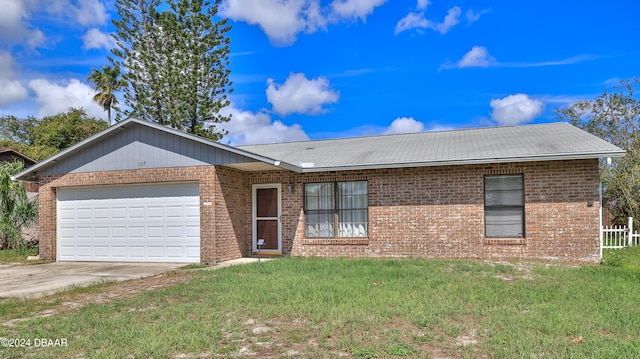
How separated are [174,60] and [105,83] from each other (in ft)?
16.0

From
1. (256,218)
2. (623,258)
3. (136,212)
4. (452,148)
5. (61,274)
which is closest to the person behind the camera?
(623,258)

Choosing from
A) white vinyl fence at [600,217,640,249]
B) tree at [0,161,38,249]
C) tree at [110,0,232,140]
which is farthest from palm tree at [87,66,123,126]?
white vinyl fence at [600,217,640,249]

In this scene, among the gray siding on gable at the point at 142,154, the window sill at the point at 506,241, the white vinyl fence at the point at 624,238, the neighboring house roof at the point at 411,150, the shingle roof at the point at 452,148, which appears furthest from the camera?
the white vinyl fence at the point at 624,238

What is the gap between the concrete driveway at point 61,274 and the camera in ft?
29.2

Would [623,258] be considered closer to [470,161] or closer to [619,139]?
[470,161]

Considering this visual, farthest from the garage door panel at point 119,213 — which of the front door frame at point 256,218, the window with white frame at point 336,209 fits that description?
the window with white frame at point 336,209

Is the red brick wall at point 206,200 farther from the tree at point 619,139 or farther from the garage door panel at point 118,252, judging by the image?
the tree at point 619,139

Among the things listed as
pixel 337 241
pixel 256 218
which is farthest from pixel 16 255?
pixel 337 241

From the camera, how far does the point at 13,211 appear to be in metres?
16.3

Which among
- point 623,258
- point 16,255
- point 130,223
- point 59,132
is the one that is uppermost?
point 59,132

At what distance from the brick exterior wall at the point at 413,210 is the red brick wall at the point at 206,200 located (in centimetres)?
3

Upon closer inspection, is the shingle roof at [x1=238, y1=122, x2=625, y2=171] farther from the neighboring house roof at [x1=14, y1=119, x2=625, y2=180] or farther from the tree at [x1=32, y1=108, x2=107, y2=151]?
the tree at [x1=32, y1=108, x2=107, y2=151]

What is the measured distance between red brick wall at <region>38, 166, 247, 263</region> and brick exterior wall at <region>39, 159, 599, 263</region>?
3 cm

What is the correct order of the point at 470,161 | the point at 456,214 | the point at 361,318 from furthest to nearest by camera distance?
1. the point at 456,214
2. the point at 470,161
3. the point at 361,318
